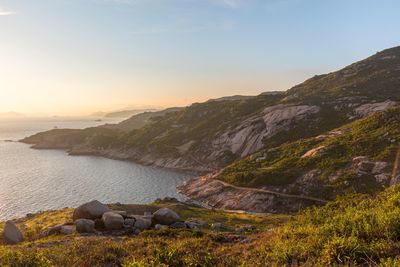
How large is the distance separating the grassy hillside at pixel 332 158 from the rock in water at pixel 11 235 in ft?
199

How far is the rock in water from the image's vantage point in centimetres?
3978

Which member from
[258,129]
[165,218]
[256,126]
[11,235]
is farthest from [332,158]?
[11,235]

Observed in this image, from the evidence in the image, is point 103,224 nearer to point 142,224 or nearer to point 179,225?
point 142,224

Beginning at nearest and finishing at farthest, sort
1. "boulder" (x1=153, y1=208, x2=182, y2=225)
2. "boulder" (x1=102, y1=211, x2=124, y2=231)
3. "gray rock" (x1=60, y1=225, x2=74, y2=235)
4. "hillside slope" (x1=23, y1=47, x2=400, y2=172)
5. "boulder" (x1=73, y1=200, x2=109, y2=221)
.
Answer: "gray rock" (x1=60, y1=225, x2=74, y2=235)
"boulder" (x1=102, y1=211, x2=124, y2=231)
"boulder" (x1=153, y1=208, x2=182, y2=225)
"boulder" (x1=73, y1=200, x2=109, y2=221)
"hillside slope" (x1=23, y1=47, x2=400, y2=172)

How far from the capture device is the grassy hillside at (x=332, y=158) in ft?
255

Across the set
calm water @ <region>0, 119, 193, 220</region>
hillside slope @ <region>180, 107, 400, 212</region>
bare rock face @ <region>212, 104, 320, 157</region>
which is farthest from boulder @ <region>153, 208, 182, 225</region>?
bare rock face @ <region>212, 104, 320, 157</region>

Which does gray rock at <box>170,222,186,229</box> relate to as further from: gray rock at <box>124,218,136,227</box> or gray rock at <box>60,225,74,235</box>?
gray rock at <box>60,225,74,235</box>

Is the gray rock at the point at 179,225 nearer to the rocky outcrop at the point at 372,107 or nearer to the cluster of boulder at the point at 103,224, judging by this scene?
the cluster of boulder at the point at 103,224

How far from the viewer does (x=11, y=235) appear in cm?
4031

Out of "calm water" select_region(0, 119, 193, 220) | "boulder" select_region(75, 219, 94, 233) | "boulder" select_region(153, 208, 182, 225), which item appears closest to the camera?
"boulder" select_region(75, 219, 94, 233)

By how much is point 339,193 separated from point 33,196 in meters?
81.5

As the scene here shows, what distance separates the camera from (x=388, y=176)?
71500 millimetres

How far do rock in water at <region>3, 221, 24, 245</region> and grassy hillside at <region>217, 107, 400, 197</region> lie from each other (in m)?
60.6

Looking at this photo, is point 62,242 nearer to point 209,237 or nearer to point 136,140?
point 209,237
